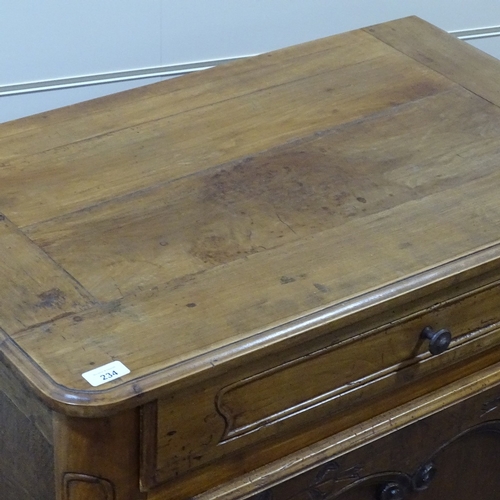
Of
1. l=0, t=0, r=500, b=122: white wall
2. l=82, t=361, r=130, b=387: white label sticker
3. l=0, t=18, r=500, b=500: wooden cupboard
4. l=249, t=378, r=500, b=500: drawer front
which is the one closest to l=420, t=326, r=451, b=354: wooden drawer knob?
l=0, t=18, r=500, b=500: wooden cupboard

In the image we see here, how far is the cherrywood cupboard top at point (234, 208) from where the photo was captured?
0.85 meters

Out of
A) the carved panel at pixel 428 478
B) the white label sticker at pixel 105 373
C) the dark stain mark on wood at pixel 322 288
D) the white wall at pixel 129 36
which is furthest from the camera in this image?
the white wall at pixel 129 36

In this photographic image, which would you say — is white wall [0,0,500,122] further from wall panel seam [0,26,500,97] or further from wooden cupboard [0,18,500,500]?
wooden cupboard [0,18,500,500]

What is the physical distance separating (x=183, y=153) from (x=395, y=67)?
0.37m

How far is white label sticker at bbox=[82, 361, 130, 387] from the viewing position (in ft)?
2.61

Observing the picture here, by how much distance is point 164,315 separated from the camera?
874 mm

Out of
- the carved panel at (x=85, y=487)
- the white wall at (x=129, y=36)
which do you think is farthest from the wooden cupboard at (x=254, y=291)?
the white wall at (x=129, y=36)

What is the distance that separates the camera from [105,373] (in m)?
0.80

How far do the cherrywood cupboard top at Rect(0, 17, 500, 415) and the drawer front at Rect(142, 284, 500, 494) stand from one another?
56 millimetres

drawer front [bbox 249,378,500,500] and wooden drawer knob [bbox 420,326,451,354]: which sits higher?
wooden drawer knob [bbox 420,326,451,354]

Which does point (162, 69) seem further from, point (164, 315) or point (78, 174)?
point (164, 315)

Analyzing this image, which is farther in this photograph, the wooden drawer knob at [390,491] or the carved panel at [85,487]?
the wooden drawer knob at [390,491]

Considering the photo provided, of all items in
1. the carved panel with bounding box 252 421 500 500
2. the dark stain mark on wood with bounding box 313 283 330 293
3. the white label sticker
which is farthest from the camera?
the carved panel with bounding box 252 421 500 500

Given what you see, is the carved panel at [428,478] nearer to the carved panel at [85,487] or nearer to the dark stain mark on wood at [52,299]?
the carved panel at [85,487]
